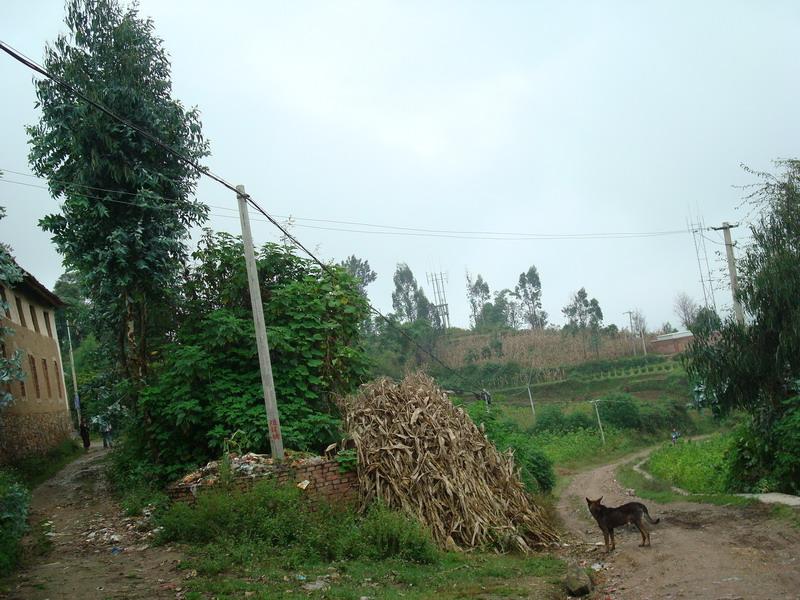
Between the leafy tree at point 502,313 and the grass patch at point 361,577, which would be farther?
the leafy tree at point 502,313

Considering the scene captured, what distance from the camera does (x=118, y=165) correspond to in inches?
649

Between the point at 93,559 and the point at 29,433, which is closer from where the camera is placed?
the point at 93,559

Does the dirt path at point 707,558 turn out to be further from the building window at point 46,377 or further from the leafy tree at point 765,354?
the building window at point 46,377

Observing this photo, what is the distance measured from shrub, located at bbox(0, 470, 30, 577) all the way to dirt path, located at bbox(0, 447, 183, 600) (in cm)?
25

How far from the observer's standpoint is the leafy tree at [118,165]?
53.4ft

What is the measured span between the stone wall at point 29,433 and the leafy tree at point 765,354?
57.3 ft

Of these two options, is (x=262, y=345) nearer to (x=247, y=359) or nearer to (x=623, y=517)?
(x=247, y=359)

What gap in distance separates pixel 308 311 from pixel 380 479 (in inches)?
190

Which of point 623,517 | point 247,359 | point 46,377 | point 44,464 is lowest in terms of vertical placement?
point 623,517

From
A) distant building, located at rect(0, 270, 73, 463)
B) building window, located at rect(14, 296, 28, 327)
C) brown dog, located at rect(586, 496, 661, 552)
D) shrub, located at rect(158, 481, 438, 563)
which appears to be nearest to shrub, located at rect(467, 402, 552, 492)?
brown dog, located at rect(586, 496, 661, 552)

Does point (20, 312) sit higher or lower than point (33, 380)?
higher

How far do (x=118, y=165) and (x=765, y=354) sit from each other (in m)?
15.5

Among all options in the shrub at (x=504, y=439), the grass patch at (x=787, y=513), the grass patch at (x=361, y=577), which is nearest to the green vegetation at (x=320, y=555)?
the grass patch at (x=361, y=577)

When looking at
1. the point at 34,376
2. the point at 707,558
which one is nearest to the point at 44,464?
the point at 34,376
